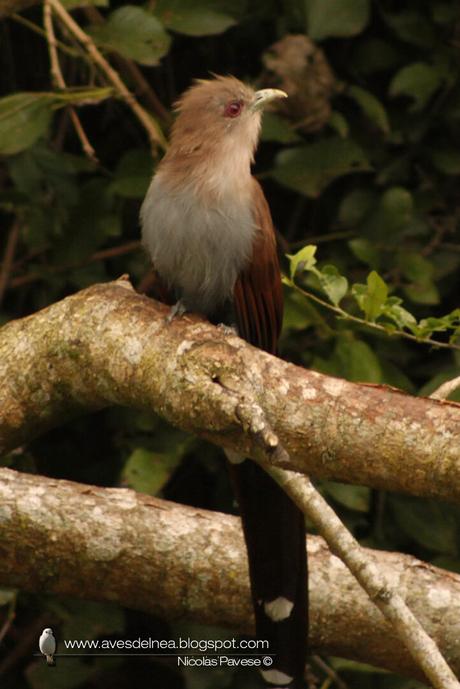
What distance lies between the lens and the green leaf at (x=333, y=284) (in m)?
2.90

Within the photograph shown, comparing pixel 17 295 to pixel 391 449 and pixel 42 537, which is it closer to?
pixel 42 537

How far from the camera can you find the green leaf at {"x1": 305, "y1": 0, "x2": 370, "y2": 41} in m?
4.04

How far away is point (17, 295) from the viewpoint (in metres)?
4.53

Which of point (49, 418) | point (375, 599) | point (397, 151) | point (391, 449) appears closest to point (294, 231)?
point (397, 151)

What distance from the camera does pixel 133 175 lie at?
4145 millimetres

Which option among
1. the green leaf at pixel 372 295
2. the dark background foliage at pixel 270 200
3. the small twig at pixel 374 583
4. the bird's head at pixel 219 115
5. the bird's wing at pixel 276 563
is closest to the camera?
the small twig at pixel 374 583

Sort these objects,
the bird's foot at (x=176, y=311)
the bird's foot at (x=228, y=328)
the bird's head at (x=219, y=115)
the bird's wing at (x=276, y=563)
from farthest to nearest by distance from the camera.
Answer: the bird's head at (x=219, y=115)
the bird's foot at (x=228, y=328)
the bird's wing at (x=276, y=563)
the bird's foot at (x=176, y=311)

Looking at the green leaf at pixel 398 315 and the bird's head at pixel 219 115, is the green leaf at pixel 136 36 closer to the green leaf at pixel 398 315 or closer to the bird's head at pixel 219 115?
the bird's head at pixel 219 115

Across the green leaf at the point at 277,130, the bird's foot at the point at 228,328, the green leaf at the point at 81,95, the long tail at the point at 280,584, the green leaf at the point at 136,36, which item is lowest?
the long tail at the point at 280,584

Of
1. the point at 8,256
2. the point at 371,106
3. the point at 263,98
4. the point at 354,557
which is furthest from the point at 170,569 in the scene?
the point at 371,106

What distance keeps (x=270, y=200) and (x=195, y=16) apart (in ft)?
3.06

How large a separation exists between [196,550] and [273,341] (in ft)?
2.19

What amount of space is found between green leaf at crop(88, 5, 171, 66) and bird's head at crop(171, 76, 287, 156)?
24 cm

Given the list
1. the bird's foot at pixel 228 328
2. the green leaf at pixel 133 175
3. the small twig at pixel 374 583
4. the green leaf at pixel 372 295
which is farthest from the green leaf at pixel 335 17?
the small twig at pixel 374 583
